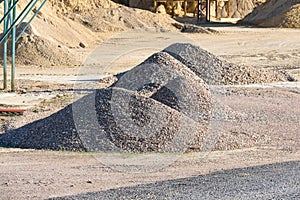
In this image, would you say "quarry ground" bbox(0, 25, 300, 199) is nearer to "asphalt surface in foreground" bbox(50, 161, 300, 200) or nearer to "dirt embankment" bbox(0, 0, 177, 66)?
"dirt embankment" bbox(0, 0, 177, 66)

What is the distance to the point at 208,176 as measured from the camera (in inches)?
433

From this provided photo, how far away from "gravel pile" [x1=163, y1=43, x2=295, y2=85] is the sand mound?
2509cm

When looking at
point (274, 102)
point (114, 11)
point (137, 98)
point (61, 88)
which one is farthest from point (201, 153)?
point (114, 11)

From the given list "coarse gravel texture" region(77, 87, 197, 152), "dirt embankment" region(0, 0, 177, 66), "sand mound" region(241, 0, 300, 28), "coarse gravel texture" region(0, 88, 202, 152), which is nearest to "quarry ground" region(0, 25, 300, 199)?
"coarse gravel texture" region(0, 88, 202, 152)

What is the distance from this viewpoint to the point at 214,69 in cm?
2362

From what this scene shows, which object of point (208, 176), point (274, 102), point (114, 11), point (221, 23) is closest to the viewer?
point (208, 176)

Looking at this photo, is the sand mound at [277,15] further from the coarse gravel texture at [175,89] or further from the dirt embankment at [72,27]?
the coarse gravel texture at [175,89]

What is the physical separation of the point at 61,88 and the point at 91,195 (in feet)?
45.7

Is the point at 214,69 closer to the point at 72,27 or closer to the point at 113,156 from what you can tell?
the point at 113,156

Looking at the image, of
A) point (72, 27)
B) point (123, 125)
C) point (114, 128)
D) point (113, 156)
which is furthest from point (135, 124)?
point (72, 27)

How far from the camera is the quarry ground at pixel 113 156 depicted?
11.3 meters

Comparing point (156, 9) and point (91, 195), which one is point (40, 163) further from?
point (156, 9)

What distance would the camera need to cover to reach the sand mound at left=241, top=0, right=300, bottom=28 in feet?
164

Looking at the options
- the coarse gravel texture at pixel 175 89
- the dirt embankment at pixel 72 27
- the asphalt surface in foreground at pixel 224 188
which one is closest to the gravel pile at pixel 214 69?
the coarse gravel texture at pixel 175 89
